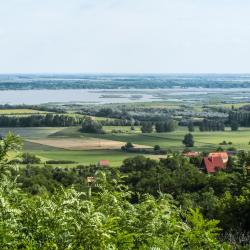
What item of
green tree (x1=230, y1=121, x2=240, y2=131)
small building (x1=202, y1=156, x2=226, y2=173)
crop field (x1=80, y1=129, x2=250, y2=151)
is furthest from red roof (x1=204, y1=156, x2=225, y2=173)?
green tree (x1=230, y1=121, x2=240, y2=131)

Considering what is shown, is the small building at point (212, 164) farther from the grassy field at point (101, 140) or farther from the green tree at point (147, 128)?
the green tree at point (147, 128)

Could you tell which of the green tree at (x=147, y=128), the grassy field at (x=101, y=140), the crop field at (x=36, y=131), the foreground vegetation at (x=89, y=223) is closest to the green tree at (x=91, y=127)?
the grassy field at (x=101, y=140)

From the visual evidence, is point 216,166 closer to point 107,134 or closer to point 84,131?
point 107,134

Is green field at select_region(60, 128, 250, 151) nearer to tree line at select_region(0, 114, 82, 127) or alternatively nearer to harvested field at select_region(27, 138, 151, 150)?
harvested field at select_region(27, 138, 151, 150)

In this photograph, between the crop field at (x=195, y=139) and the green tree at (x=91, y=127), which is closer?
the crop field at (x=195, y=139)

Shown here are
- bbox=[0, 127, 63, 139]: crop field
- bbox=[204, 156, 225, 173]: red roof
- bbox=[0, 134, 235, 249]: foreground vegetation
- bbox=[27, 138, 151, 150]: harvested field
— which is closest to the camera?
bbox=[0, 134, 235, 249]: foreground vegetation

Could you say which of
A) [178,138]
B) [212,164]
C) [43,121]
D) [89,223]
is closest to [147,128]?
[178,138]

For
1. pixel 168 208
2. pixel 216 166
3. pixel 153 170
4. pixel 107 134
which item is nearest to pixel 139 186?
pixel 153 170
